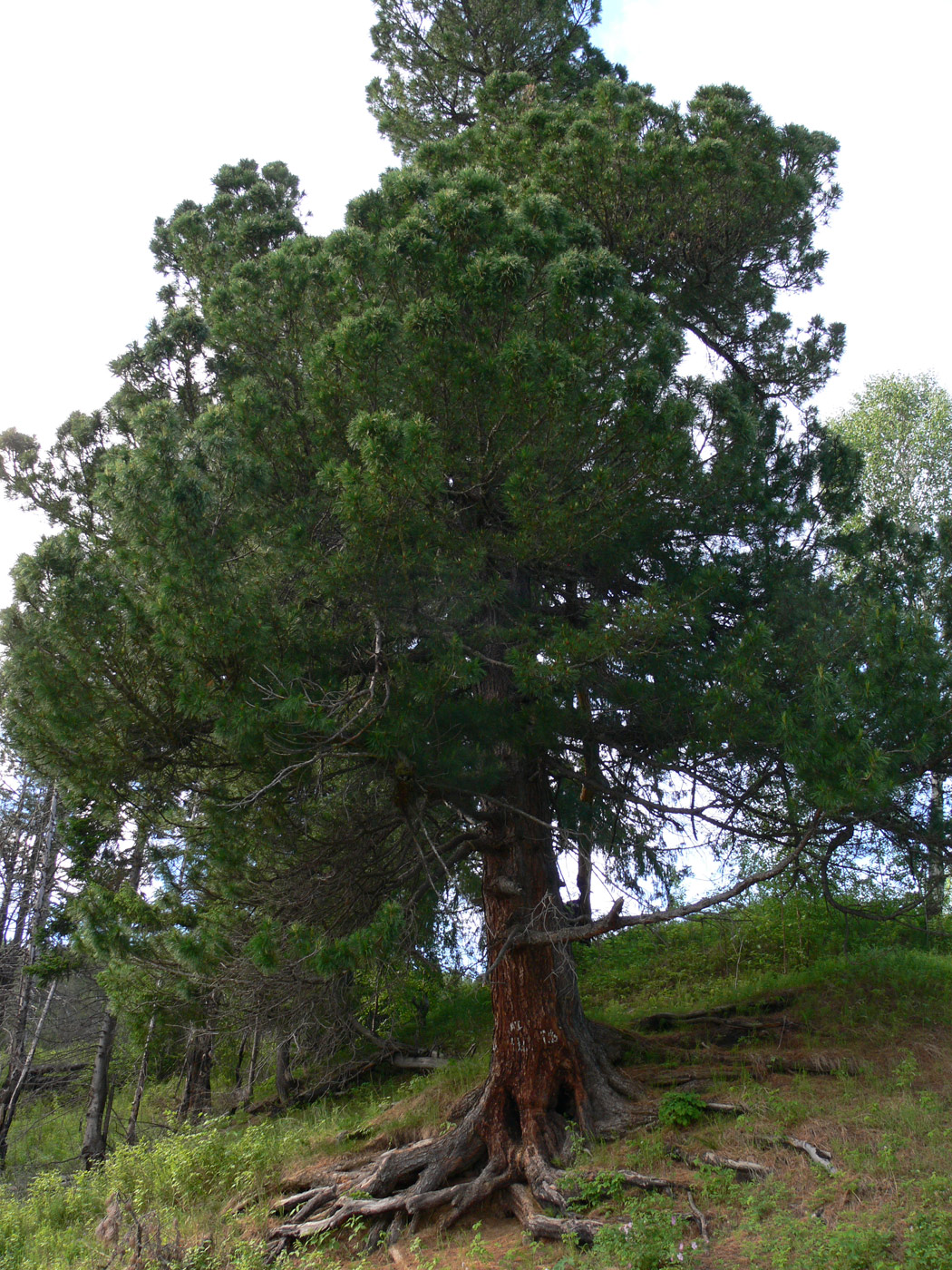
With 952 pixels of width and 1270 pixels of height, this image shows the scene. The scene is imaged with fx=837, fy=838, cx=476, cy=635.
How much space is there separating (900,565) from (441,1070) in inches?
283

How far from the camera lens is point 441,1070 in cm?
903

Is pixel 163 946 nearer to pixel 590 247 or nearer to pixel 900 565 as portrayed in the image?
pixel 590 247

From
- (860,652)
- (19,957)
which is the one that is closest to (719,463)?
(860,652)

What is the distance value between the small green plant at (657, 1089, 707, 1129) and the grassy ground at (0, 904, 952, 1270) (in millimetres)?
16

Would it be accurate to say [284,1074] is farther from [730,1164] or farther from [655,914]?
[655,914]

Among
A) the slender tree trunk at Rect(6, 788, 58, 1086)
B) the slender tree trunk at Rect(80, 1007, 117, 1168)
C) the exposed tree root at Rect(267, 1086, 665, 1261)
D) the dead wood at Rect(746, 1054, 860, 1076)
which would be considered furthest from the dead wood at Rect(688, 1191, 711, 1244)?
the slender tree trunk at Rect(6, 788, 58, 1086)

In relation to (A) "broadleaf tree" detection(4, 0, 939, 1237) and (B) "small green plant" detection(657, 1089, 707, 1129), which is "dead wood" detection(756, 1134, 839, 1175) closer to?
(B) "small green plant" detection(657, 1089, 707, 1129)

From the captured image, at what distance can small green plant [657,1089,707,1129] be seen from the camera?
263 inches

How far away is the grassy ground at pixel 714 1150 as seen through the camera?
514cm

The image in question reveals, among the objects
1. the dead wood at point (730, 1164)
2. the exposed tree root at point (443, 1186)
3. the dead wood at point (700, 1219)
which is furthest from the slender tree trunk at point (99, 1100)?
the dead wood at point (700, 1219)

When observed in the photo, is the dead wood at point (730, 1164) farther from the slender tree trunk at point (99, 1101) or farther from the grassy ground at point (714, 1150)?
the slender tree trunk at point (99, 1101)

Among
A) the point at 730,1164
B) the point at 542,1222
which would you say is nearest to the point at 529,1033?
the point at 542,1222

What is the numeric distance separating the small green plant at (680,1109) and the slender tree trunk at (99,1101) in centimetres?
805

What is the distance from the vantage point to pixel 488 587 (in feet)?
21.5
